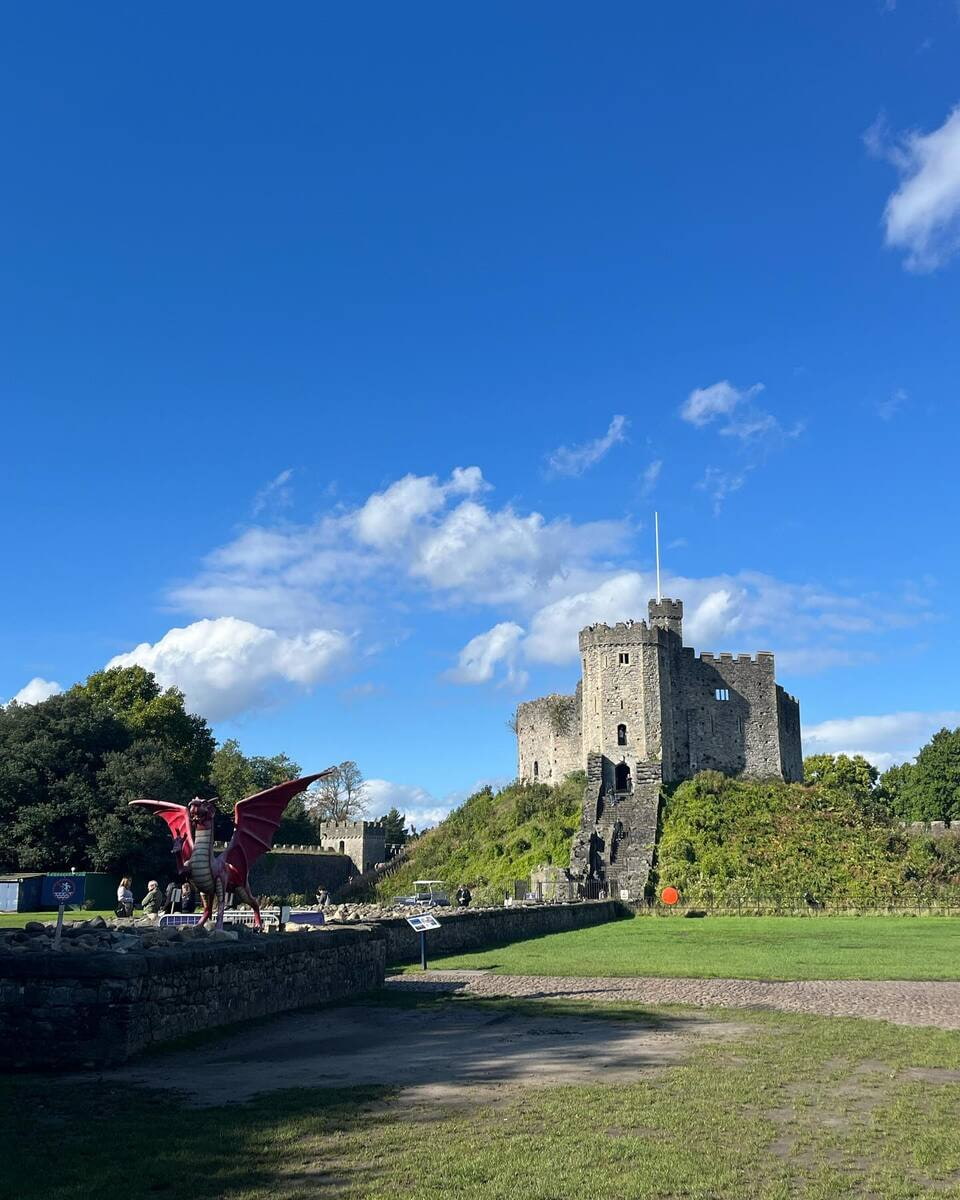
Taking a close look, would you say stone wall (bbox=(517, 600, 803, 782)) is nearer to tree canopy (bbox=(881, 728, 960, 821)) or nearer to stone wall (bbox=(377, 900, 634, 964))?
tree canopy (bbox=(881, 728, 960, 821))

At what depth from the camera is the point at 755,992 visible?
1512 cm

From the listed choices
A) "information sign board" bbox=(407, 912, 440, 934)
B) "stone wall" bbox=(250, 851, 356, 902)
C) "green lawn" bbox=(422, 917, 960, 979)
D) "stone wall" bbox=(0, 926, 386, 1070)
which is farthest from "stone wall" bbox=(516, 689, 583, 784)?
"stone wall" bbox=(0, 926, 386, 1070)

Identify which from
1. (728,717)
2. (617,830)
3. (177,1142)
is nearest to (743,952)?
(177,1142)

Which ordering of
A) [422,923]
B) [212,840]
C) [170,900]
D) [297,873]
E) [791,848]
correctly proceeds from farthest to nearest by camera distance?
[297,873]
[791,848]
[170,900]
[422,923]
[212,840]

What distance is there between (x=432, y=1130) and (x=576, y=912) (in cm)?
2665

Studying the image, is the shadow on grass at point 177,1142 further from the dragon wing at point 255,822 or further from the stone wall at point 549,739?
the stone wall at point 549,739

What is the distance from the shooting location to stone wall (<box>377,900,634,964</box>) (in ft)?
71.3

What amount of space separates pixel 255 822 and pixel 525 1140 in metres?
8.90

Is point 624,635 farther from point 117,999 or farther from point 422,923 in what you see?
point 117,999

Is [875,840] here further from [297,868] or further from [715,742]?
[297,868]

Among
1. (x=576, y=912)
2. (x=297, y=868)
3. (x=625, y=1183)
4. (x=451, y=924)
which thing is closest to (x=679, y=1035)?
(x=625, y=1183)

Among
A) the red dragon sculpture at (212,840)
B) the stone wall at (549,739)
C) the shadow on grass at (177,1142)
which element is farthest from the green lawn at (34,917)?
the stone wall at (549,739)

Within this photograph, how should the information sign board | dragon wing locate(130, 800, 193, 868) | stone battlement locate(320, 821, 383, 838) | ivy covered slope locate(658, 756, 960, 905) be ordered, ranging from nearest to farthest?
dragon wing locate(130, 800, 193, 868) → the information sign board → ivy covered slope locate(658, 756, 960, 905) → stone battlement locate(320, 821, 383, 838)

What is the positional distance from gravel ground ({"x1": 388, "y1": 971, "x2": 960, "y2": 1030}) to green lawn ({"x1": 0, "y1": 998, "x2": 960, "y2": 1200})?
4.17 meters
